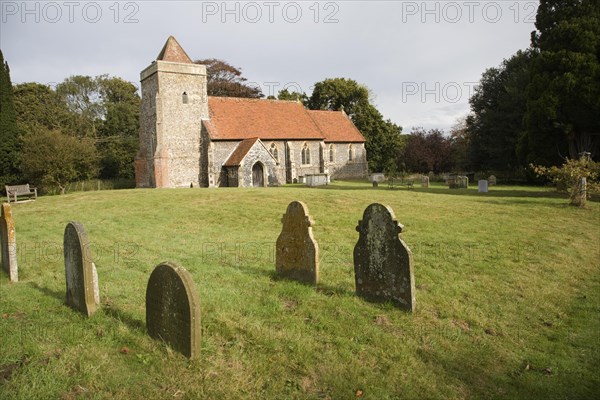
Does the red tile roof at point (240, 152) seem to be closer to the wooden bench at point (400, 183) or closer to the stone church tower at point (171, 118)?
the stone church tower at point (171, 118)

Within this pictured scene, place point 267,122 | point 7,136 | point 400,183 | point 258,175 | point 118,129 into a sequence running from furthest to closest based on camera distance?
point 118,129 → point 267,122 → point 7,136 → point 258,175 → point 400,183

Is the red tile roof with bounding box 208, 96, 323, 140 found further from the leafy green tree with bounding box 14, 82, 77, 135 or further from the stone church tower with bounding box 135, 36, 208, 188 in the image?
the leafy green tree with bounding box 14, 82, 77, 135

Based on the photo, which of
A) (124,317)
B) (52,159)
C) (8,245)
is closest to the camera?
(124,317)

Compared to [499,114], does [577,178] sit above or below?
below

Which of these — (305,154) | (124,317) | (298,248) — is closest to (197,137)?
(305,154)

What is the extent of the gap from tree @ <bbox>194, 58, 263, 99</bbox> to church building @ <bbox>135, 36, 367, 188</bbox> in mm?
16014

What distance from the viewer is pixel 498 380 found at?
3.96m

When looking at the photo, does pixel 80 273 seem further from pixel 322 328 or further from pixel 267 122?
pixel 267 122

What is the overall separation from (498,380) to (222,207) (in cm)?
1307

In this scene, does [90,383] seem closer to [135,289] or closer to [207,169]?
[135,289]

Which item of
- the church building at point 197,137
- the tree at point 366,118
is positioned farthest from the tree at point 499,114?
the church building at point 197,137

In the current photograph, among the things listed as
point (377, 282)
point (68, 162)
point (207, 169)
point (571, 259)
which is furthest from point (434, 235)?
point (68, 162)

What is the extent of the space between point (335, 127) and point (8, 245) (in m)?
35.1

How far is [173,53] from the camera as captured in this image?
29344 millimetres
